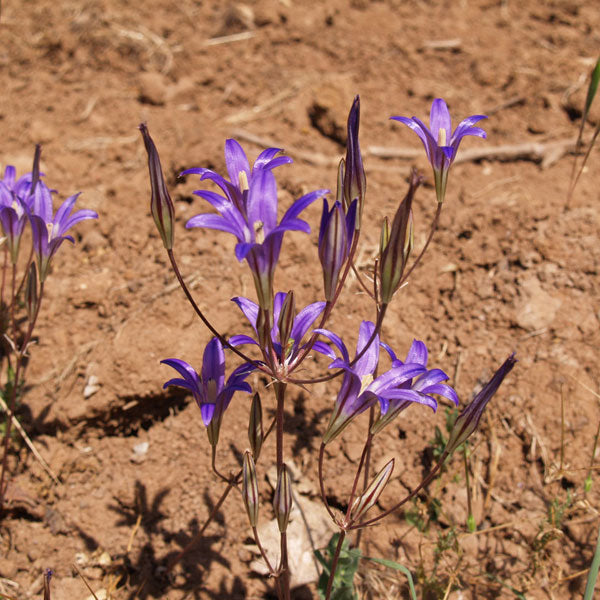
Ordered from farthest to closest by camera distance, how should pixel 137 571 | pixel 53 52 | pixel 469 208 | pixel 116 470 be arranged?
pixel 53 52
pixel 469 208
pixel 116 470
pixel 137 571

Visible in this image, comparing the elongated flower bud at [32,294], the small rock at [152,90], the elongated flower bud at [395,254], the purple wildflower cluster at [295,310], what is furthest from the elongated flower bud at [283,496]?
the small rock at [152,90]

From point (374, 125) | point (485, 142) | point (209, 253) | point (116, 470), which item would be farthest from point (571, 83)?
point (116, 470)

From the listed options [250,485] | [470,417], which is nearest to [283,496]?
[250,485]

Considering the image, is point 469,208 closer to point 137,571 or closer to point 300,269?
point 300,269

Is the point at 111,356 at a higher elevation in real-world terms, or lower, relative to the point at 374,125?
lower

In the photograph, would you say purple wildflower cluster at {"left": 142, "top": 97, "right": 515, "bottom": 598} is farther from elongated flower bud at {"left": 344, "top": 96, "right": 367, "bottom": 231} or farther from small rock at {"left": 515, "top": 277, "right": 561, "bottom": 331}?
small rock at {"left": 515, "top": 277, "right": 561, "bottom": 331}

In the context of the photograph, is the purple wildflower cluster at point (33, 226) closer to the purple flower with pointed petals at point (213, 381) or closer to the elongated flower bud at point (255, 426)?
the purple flower with pointed petals at point (213, 381)
